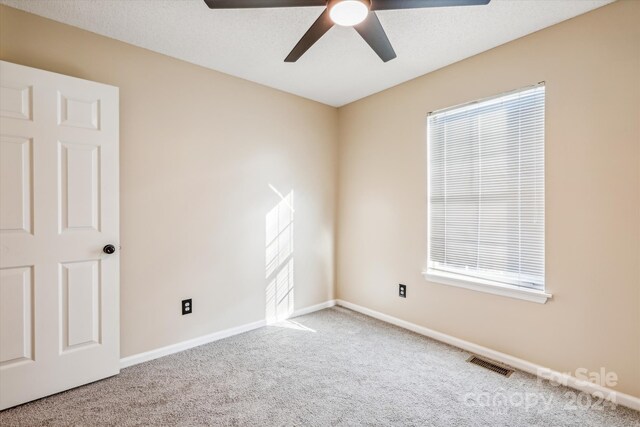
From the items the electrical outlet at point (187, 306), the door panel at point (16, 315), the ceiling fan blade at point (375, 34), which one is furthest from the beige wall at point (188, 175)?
the ceiling fan blade at point (375, 34)

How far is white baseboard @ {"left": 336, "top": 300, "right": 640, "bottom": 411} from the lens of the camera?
76.6 inches

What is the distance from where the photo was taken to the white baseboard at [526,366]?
1.95m

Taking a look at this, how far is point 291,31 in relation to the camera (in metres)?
2.29

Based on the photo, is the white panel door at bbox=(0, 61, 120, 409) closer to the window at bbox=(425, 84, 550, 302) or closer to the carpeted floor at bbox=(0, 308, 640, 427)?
the carpeted floor at bbox=(0, 308, 640, 427)

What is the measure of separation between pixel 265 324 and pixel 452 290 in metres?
1.89

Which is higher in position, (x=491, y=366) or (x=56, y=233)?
(x=56, y=233)

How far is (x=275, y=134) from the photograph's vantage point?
3365 mm

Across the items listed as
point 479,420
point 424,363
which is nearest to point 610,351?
point 479,420

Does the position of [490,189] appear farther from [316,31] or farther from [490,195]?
[316,31]

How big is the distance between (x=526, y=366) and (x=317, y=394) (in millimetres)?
1596

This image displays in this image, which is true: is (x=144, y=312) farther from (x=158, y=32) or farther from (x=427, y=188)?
(x=427, y=188)

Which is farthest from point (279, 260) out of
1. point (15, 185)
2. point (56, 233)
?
point (15, 185)

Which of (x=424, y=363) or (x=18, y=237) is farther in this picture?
(x=424, y=363)

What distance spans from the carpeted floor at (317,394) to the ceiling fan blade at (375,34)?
225 centimetres
